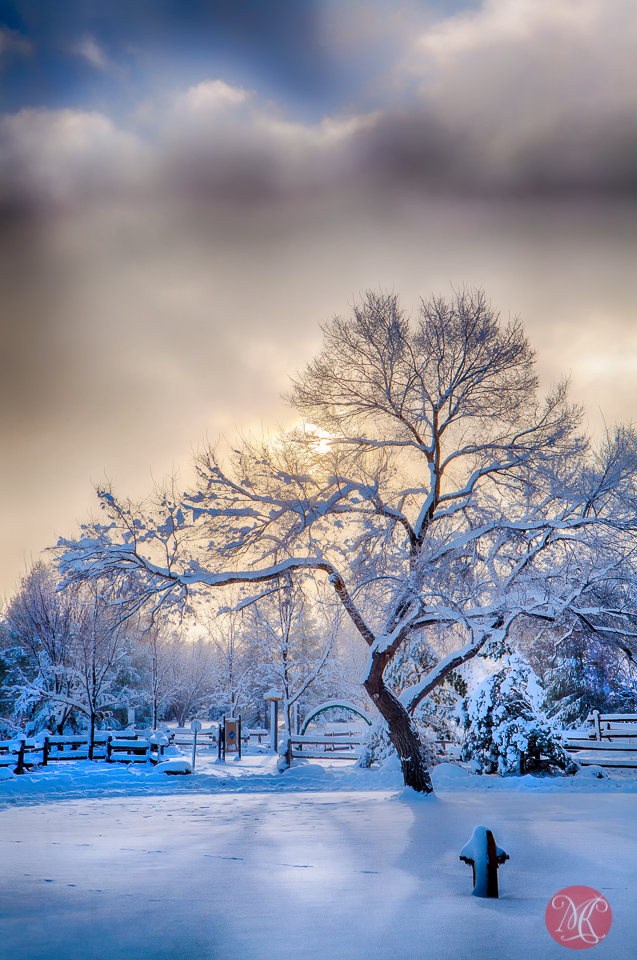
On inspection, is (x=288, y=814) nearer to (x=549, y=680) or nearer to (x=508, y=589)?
(x=508, y=589)

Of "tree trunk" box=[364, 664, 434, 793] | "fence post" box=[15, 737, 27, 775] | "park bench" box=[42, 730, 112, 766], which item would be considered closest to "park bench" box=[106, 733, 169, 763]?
"park bench" box=[42, 730, 112, 766]

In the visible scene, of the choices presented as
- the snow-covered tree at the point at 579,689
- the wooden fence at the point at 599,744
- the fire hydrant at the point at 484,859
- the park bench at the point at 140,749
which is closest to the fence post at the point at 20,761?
the park bench at the point at 140,749

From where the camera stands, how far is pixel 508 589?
1350 centimetres

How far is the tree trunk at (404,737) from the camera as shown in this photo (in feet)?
41.9

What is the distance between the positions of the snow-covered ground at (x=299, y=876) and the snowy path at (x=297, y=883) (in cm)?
2

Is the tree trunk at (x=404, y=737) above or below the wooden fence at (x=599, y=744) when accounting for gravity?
above

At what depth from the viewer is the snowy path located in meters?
4.17

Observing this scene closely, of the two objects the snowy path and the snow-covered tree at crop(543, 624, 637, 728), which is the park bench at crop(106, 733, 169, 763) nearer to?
the snowy path

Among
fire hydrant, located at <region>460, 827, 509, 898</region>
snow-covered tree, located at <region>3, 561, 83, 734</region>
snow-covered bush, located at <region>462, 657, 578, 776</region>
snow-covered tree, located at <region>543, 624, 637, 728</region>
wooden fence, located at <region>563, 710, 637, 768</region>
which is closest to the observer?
fire hydrant, located at <region>460, 827, 509, 898</region>

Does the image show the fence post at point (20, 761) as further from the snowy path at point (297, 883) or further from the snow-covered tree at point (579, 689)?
the snow-covered tree at point (579, 689)

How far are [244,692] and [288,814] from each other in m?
33.7

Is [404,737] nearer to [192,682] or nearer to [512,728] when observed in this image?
[512,728]

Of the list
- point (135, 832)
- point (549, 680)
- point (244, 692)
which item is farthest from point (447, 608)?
point (244, 692)

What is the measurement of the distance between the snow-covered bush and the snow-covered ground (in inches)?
138
